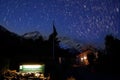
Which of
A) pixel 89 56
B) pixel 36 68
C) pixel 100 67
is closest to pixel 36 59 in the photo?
pixel 36 68

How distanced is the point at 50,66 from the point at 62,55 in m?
14.5

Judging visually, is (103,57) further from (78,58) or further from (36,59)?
(78,58)

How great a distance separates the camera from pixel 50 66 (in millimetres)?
23234

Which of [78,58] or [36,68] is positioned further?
[78,58]

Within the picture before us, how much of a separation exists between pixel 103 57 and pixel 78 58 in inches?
990

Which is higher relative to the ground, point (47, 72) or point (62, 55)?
point (62, 55)

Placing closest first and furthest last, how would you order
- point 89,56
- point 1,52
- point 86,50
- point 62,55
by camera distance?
point 1,52 → point 62,55 → point 89,56 → point 86,50

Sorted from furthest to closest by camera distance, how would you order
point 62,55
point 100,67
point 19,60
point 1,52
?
point 62,55
point 100,67
point 19,60
point 1,52

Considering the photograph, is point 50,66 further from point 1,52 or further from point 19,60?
point 1,52

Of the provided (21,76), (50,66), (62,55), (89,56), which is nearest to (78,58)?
(89,56)

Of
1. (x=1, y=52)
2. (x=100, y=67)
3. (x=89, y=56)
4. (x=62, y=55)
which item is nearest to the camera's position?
(x=1, y=52)

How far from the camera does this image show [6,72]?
19641 millimetres

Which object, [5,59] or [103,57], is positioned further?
[103,57]

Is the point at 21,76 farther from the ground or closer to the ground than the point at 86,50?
closer to the ground
